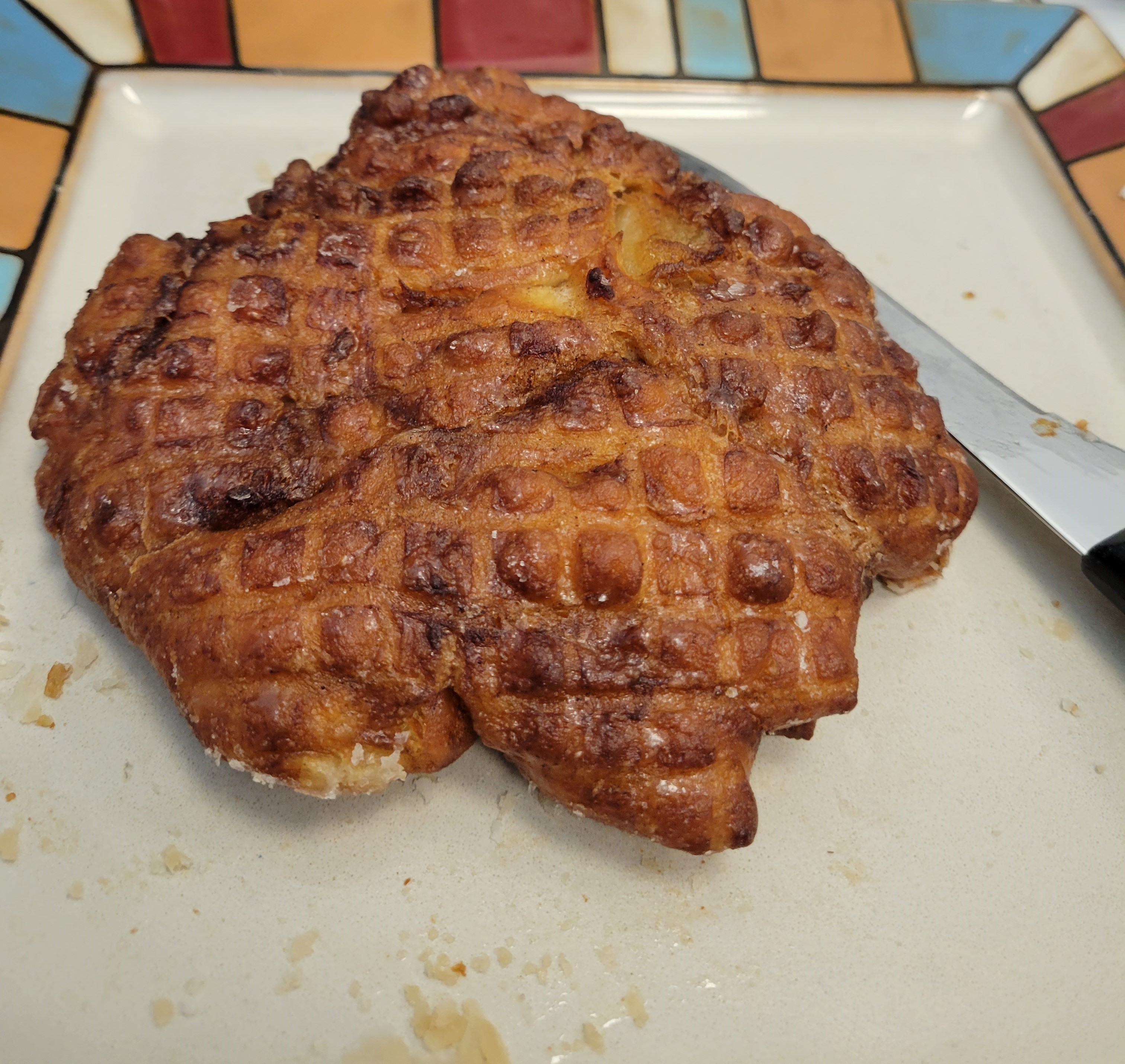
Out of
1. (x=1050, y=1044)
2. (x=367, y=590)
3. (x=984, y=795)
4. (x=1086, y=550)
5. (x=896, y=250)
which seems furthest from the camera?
(x=896, y=250)

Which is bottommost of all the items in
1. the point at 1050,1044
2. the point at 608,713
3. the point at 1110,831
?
the point at 1050,1044

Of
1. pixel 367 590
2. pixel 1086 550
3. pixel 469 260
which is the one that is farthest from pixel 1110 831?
pixel 469 260

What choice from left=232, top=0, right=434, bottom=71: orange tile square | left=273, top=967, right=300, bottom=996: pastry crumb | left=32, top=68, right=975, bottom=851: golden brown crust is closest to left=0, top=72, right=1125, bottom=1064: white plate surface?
left=273, top=967, right=300, bottom=996: pastry crumb

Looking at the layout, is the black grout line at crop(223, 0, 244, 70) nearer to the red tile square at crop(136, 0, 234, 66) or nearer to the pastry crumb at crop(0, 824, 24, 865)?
the red tile square at crop(136, 0, 234, 66)

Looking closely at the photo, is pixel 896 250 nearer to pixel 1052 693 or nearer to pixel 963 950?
pixel 1052 693

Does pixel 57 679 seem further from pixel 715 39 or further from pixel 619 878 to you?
pixel 715 39

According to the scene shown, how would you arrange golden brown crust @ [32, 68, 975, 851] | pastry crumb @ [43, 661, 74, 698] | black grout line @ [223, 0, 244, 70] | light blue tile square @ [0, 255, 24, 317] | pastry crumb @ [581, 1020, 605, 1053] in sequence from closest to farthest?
golden brown crust @ [32, 68, 975, 851], pastry crumb @ [581, 1020, 605, 1053], pastry crumb @ [43, 661, 74, 698], light blue tile square @ [0, 255, 24, 317], black grout line @ [223, 0, 244, 70]
